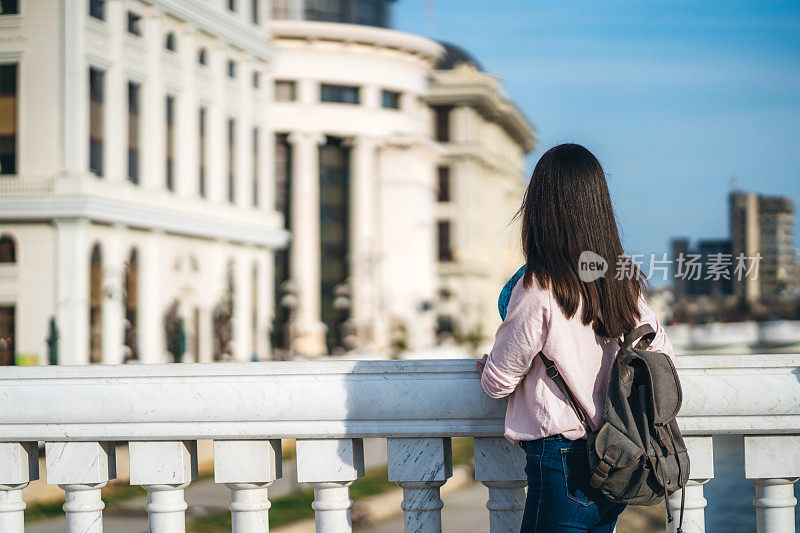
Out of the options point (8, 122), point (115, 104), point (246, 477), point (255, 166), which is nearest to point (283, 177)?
point (255, 166)

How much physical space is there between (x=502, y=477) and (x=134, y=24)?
3360cm

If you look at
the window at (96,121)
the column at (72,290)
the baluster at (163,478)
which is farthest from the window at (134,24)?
the baluster at (163,478)

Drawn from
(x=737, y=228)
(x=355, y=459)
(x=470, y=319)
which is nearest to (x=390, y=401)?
(x=355, y=459)

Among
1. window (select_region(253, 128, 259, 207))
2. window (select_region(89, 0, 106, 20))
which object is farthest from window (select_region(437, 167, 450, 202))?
window (select_region(89, 0, 106, 20))

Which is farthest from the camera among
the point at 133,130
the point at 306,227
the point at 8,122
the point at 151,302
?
the point at 306,227

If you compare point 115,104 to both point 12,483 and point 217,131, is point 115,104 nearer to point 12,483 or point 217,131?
point 217,131

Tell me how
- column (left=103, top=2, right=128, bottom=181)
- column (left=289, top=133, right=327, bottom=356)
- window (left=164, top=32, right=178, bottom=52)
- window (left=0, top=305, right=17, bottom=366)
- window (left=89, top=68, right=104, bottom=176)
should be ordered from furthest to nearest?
column (left=289, top=133, right=327, bottom=356)
window (left=164, top=32, right=178, bottom=52)
column (left=103, top=2, right=128, bottom=181)
window (left=89, top=68, right=104, bottom=176)
window (left=0, top=305, right=17, bottom=366)

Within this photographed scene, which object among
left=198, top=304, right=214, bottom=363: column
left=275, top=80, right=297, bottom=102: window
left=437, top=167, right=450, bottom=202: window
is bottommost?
left=198, top=304, right=214, bottom=363: column

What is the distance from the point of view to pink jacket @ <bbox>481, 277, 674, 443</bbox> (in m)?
3.74

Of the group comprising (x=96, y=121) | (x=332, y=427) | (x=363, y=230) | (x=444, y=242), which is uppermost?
(x=96, y=121)

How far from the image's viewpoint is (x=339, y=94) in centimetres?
6512

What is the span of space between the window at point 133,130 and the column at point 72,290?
5254 millimetres

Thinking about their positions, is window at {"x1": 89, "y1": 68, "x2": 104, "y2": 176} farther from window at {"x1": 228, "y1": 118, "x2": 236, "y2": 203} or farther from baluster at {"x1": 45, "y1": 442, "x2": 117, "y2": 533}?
baluster at {"x1": 45, "y1": 442, "x2": 117, "y2": 533}

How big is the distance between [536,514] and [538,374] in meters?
0.50
